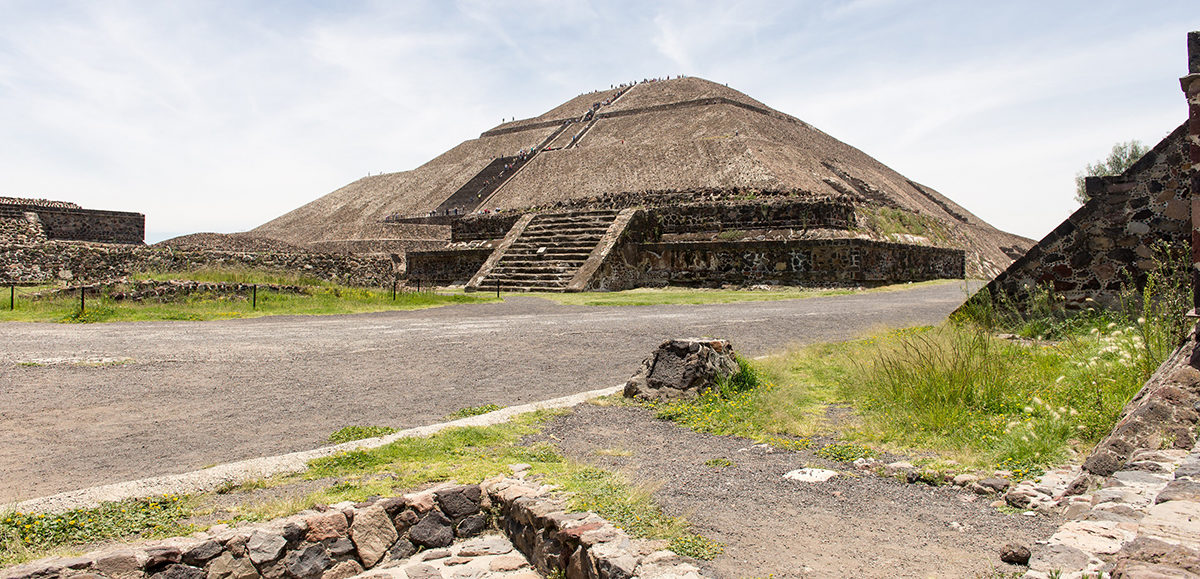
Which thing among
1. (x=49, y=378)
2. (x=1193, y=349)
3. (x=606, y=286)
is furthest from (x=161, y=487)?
(x=606, y=286)

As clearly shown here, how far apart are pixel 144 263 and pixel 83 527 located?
66.4 ft

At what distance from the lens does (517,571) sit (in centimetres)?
353

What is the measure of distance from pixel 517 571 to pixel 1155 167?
9333 millimetres

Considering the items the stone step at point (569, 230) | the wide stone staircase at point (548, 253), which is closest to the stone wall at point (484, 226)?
the wide stone staircase at point (548, 253)

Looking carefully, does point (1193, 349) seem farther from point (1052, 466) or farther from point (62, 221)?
point (62, 221)

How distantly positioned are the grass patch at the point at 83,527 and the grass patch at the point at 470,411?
2.25 metres

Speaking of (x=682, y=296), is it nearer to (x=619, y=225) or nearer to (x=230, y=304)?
(x=619, y=225)

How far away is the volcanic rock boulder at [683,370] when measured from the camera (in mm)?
6336

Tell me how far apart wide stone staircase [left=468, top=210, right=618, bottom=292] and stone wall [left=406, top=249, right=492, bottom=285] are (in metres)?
2.23

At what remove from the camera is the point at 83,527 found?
3.38 metres

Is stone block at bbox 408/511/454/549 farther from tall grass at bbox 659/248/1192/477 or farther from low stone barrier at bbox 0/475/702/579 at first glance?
tall grass at bbox 659/248/1192/477

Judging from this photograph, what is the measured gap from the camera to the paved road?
187 inches

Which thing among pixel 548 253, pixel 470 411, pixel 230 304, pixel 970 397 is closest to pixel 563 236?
pixel 548 253

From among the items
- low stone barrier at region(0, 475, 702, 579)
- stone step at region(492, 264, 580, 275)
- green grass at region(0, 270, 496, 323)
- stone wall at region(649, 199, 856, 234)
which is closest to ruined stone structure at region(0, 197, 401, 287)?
green grass at region(0, 270, 496, 323)
